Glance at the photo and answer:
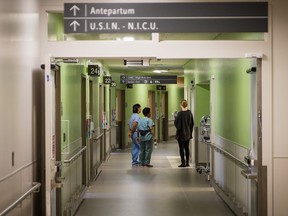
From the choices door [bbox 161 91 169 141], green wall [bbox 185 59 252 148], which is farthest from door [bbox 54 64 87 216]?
door [bbox 161 91 169 141]

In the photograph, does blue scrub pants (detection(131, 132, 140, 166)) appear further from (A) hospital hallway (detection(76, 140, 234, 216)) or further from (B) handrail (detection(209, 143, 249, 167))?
(B) handrail (detection(209, 143, 249, 167))

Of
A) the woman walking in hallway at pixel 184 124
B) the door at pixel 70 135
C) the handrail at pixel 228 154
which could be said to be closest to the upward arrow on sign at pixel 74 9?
the door at pixel 70 135

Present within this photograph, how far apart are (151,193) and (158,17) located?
493 cm

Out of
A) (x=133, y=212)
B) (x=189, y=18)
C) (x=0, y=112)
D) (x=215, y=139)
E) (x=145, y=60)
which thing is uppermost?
(x=189, y=18)

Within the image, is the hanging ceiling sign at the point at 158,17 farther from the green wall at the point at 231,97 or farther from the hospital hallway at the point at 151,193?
the hospital hallway at the point at 151,193

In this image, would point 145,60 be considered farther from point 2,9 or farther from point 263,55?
point 2,9

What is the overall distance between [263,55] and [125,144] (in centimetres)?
1337

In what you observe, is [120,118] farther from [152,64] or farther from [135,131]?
[135,131]

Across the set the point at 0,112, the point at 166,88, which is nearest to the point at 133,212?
the point at 0,112

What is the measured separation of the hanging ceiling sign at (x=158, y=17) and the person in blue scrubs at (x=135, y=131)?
25.5 ft

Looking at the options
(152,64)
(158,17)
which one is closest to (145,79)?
(152,64)

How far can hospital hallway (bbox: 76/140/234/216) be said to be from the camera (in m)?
7.42

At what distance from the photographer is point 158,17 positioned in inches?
182

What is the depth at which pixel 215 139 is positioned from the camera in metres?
9.22
